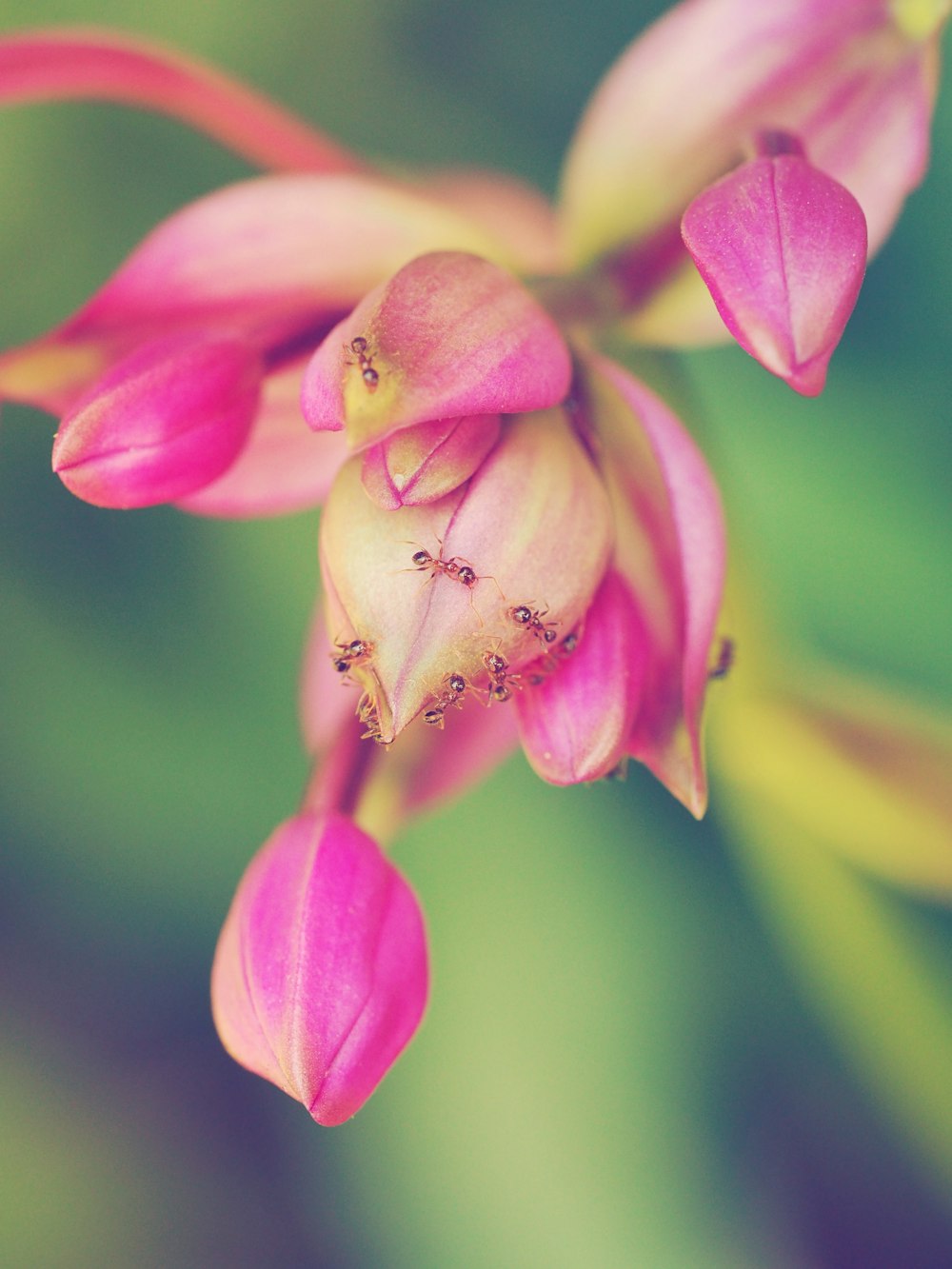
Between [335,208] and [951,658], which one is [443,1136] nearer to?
[951,658]

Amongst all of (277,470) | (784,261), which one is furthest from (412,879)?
(784,261)

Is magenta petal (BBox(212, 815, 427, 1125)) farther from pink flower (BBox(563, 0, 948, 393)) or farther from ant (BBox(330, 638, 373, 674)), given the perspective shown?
pink flower (BBox(563, 0, 948, 393))

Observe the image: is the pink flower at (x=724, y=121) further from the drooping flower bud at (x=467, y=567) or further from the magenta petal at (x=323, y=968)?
the magenta petal at (x=323, y=968)

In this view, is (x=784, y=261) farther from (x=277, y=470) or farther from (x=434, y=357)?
(x=277, y=470)

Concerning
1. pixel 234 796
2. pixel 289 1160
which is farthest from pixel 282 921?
pixel 289 1160

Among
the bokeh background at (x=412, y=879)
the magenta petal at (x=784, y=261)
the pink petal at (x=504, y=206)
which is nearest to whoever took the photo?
the magenta petal at (x=784, y=261)

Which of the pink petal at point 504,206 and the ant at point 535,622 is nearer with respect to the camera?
the ant at point 535,622

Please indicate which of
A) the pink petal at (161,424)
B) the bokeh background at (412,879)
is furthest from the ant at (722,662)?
the bokeh background at (412,879)

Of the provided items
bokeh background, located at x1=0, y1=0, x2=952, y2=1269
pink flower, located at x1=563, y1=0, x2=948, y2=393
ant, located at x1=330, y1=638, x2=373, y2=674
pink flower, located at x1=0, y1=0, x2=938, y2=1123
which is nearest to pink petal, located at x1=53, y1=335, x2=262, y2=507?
pink flower, located at x1=0, y1=0, x2=938, y2=1123
